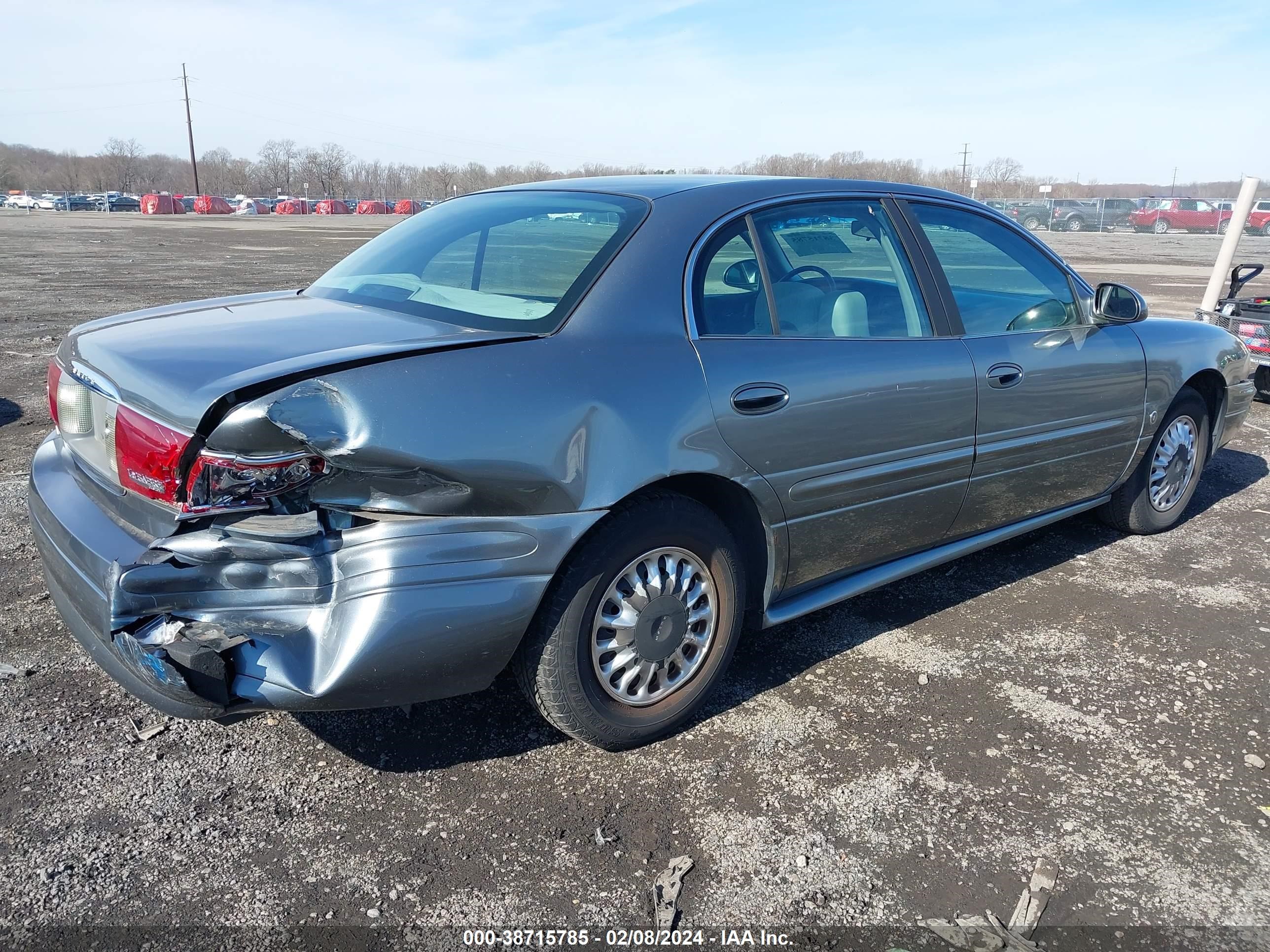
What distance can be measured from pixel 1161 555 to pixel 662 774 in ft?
10.2

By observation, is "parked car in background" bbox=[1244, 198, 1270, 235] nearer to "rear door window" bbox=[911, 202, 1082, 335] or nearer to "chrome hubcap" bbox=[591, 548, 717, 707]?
"rear door window" bbox=[911, 202, 1082, 335]

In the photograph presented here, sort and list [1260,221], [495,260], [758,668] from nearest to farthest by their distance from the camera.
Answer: [495,260] → [758,668] → [1260,221]

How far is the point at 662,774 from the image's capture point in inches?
109

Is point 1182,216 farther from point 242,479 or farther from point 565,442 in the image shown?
point 242,479

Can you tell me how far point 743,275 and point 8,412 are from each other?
5886 millimetres

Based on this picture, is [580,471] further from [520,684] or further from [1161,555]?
[1161,555]

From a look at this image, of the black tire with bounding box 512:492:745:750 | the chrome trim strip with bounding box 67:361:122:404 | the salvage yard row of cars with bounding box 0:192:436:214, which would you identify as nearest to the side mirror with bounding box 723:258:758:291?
the black tire with bounding box 512:492:745:750

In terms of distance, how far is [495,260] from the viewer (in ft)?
10.3

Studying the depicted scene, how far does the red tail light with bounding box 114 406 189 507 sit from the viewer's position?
2246mm

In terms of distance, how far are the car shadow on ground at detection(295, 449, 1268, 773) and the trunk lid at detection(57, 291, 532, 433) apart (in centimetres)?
97

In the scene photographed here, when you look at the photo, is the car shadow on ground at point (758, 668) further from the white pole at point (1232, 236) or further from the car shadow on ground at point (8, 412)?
the white pole at point (1232, 236)

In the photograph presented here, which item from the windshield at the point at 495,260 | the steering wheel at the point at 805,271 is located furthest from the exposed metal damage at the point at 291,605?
the steering wheel at the point at 805,271

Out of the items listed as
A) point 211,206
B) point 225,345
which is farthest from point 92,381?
point 211,206

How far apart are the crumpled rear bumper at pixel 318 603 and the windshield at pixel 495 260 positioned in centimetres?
67
